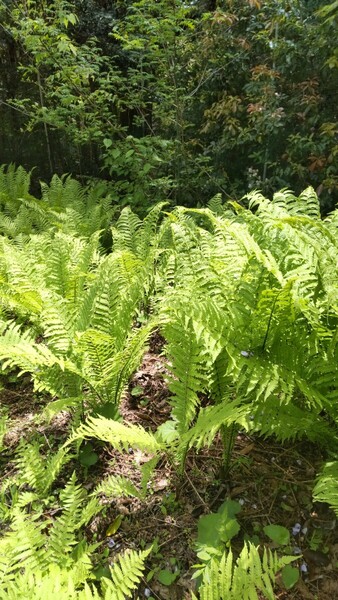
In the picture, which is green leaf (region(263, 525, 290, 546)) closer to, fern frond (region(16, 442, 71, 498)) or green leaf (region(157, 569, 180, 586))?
green leaf (region(157, 569, 180, 586))

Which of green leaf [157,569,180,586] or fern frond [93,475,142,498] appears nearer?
green leaf [157,569,180,586]

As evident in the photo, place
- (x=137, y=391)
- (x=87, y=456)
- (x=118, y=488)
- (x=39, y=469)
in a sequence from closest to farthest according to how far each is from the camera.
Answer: (x=118, y=488) < (x=39, y=469) < (x=87, y=456) < (x=137, y=391)

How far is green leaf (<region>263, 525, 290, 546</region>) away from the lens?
4.93ft

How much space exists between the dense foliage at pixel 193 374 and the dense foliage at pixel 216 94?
1687 mm

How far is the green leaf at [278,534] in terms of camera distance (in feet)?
4.93

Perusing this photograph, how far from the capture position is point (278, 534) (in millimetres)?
1517

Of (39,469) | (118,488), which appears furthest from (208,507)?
(39,469)

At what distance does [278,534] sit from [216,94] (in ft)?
13.4

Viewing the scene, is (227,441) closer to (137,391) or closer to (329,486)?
(329,486)

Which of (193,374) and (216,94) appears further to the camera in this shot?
(216,94)

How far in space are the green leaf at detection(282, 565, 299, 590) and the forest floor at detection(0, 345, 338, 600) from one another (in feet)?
0.17

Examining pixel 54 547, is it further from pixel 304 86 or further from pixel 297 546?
pixel 304 86

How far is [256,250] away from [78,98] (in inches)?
131

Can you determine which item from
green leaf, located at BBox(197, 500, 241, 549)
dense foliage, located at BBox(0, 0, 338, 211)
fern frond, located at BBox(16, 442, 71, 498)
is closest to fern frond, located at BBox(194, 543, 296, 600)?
green leaf, located at BBox(197, 500, 241, 549)
